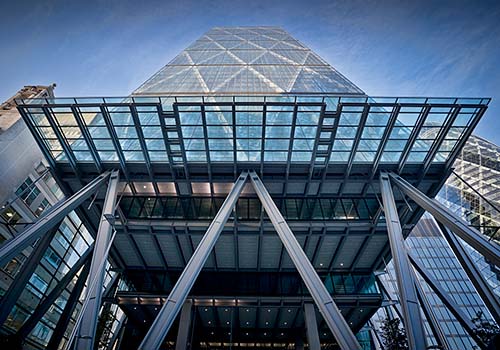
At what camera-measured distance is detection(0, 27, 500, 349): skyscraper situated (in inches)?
595

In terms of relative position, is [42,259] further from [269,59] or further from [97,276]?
[269,59]

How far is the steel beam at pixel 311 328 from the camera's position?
21656 mm

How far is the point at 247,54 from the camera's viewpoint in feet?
118

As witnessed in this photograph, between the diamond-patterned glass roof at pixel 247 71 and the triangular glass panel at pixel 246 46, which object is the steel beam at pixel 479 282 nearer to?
the diamond-patterned glass roof at pixel 247 71

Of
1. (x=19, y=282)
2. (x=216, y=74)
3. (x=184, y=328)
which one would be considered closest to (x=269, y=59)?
(x=216, y=74)

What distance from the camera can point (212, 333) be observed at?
30.8 metres

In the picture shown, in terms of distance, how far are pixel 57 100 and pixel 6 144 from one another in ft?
54.1

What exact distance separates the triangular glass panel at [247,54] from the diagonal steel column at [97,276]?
78.0ft

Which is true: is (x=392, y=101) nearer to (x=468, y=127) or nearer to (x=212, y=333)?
(x=468, y=127)

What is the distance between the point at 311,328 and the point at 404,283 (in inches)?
474

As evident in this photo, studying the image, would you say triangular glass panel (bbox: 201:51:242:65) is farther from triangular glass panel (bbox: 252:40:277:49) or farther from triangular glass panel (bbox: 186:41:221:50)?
triangular glass panel (bbox: 252:40:277:49)

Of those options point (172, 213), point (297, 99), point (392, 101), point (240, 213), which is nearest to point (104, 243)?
point (172, 213)

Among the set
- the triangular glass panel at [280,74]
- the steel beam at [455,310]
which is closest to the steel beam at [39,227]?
the triangular glass panel at [280,74]

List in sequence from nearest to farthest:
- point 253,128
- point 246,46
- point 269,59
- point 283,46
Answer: point 253,128
point 269,59
point 246,46
point 283,46
